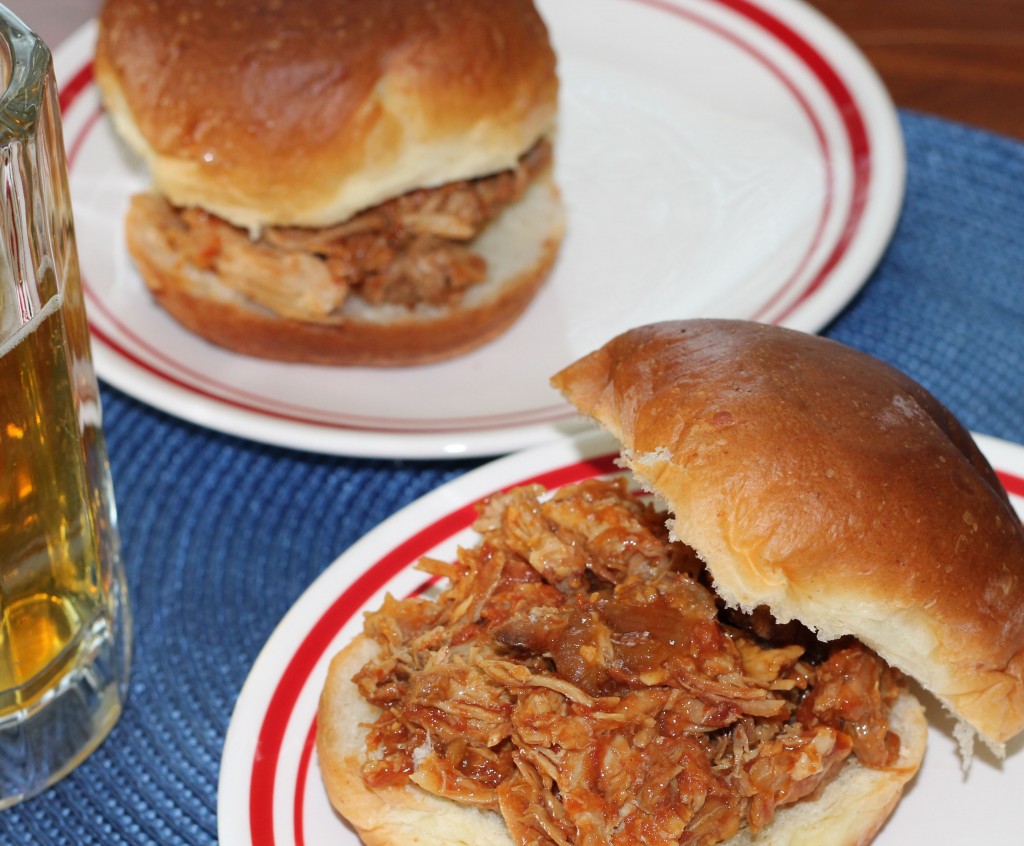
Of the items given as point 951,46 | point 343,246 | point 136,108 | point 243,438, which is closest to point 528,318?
point 343,246

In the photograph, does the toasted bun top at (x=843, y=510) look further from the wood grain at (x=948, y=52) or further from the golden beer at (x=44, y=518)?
the wood grain at (x=948, y=52)

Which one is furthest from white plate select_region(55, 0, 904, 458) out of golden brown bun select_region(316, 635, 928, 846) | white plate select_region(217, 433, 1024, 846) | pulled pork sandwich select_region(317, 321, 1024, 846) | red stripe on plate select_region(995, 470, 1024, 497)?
golden brown bun select_region(316, 635, 928, 846)

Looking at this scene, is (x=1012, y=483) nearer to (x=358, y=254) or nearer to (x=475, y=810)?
(x=475, y=810)

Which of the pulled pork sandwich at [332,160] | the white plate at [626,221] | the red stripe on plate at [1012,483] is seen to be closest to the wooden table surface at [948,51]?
the white plate at [626,221]

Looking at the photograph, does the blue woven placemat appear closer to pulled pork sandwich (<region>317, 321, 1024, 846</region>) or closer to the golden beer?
the golden beer

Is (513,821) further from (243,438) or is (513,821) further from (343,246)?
(343,246)

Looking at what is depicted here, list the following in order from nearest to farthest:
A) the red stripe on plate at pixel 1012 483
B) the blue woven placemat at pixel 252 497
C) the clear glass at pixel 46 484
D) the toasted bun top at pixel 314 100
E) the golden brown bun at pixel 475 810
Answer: the clear glass at pixel 46 484
the golden brown bun at pixel 475 810
the blue woven placemat at pixel 252 497
the red stripe on plate at pixel 1012 483
the toasted bun top at pixel 314 100
